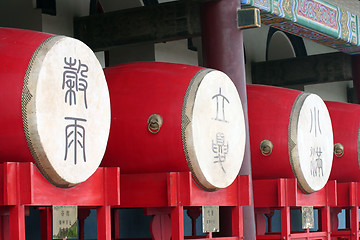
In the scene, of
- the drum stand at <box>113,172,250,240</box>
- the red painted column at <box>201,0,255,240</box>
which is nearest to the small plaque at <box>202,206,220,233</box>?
the drum stand at <box>113,172,250,240</box>

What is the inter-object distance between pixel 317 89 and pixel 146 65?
6.43m

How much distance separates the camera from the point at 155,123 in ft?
16.1

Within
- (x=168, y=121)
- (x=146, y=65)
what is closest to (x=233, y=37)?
(x=146, y=65)

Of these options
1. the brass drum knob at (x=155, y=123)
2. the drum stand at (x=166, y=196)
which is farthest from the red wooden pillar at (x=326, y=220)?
the brass drum knob at (x=155, y=123)

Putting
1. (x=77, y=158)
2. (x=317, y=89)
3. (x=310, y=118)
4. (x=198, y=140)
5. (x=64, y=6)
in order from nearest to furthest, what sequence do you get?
(x=77, y=158)
(x=198, y=140)
(x=310, y=118)
(x=64, y=6)
(x=317, y=89)

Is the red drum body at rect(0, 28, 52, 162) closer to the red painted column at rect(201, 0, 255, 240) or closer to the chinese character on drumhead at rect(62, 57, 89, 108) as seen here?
the chinese character on drumhead at rect(62, 57, 89, 108)

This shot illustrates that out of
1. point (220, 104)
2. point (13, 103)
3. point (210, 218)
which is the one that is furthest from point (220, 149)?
point (13, 103)

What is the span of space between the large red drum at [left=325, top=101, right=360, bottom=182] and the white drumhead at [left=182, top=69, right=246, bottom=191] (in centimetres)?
214

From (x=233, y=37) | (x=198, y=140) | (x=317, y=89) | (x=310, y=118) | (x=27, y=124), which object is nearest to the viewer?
(x=27, y=124)

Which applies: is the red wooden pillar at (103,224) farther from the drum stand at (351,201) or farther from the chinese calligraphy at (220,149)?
the drum stand at (351,201)

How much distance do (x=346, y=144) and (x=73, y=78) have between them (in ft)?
12.6

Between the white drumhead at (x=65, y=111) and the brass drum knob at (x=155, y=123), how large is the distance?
26.6 inches

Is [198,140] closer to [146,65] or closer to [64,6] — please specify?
[146,65]

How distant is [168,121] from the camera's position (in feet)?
16.1
